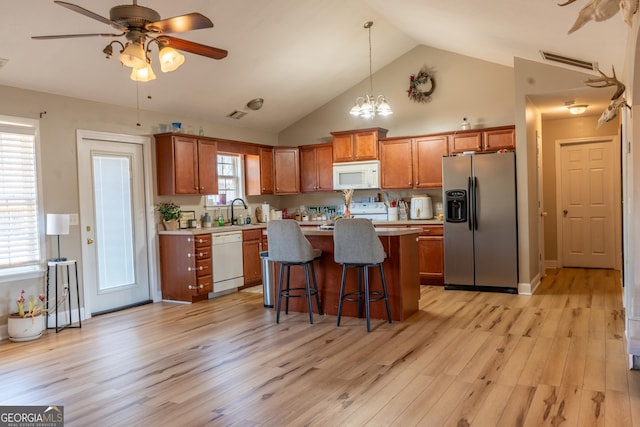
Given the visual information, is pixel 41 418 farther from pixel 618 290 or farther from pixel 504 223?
pixel 618 290

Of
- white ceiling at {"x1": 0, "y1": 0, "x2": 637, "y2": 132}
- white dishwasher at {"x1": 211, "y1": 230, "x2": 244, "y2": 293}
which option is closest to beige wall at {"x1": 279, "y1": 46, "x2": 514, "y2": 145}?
white ceiling at {"x1": 0, "y1": 0, "x2": 637, "y2": 132}

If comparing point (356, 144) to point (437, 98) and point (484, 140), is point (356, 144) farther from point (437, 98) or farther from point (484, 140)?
point (484, 140)

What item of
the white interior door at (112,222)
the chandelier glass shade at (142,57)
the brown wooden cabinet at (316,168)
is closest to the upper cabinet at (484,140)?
the brown wooden cabinet at (316,168)

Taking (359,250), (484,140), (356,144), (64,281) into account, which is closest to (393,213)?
(356,144)

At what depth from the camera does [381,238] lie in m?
4.88

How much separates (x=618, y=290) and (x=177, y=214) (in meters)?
5.65

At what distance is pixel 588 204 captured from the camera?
781 centimetres

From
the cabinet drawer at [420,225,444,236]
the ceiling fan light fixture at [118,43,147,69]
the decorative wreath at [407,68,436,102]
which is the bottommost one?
the cabinet drawer at [420,225,444,236]

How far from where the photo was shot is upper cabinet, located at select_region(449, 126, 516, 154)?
6.54 m

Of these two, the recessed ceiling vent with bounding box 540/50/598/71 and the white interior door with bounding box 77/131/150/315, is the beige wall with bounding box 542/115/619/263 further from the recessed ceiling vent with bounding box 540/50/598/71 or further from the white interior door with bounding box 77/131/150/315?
the white interior door with bounding box 77/131/150/315

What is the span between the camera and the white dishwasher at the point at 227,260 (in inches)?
250

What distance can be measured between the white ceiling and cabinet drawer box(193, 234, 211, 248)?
1738 mm

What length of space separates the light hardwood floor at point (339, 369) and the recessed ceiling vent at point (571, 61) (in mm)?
2493

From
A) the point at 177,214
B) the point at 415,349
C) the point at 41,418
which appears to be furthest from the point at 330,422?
the point at 177,214
